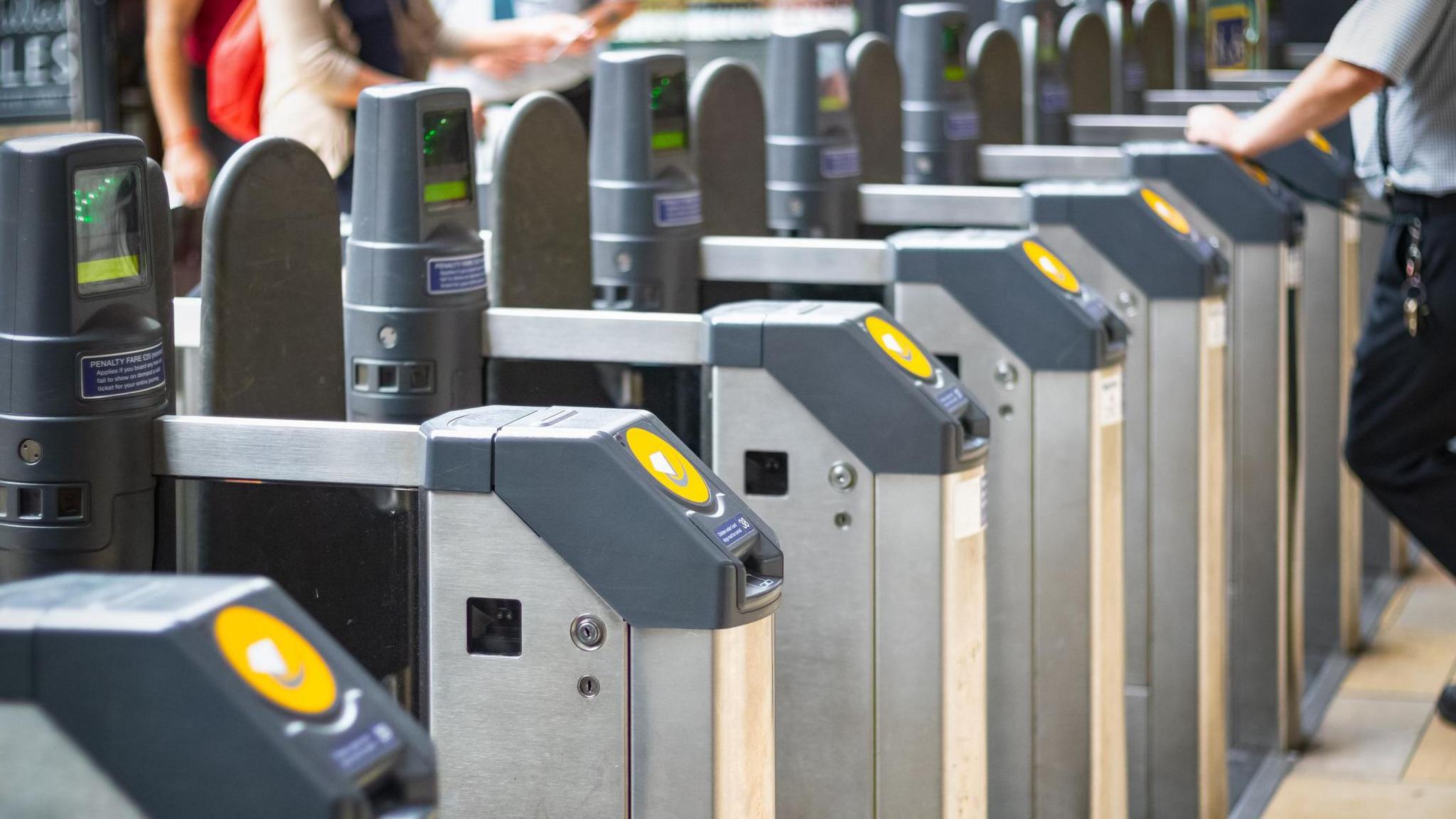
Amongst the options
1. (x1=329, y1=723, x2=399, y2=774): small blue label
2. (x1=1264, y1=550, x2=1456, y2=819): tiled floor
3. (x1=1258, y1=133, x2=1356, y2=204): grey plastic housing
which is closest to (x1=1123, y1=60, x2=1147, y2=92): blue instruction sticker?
(x1=1258, y1=133, x2=1356, y2=204): grey plastic housing

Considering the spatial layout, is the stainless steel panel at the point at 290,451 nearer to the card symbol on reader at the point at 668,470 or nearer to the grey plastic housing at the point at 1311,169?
the card symbol on reader at the point at 668,470

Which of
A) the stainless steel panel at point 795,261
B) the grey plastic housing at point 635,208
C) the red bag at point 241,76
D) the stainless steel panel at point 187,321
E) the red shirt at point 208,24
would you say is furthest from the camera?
the red shirt at point 208,24

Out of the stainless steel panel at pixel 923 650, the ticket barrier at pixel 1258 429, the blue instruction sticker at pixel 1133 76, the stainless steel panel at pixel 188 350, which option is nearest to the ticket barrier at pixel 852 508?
the stainless steel panel at pixel 923 650

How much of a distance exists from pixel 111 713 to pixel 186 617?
63 millimetres

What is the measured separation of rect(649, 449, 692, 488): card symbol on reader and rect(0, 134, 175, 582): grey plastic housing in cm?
45

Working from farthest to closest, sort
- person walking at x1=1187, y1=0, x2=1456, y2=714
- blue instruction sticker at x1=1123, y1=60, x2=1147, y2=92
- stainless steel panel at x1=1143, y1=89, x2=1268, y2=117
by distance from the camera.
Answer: blue instruction sticker at x1=1123, y1=60, x2=1147, y2=92 < stainless steel panel at x1=1143, y1=89, x2=1268, y2=117 < person walking at x1=1187, y1=0, x2=1456, y2=714

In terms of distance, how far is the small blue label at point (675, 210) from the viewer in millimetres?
2662

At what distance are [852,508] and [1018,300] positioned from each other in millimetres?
478

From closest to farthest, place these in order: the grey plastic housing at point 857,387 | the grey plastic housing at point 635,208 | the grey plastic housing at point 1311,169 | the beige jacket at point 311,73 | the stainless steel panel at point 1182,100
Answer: the grey plastic housing at point 857,387, the grey plastic housing at point 635,208, the beige jacket at point 311,73, the grey plastic housing at point 1311,169, the stainless steel panel at point 1182,100

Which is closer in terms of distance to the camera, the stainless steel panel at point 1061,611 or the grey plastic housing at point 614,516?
the grey plastic housing at point 614,516

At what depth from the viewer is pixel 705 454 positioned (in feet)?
6.77

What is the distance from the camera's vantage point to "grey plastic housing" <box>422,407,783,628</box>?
1476mm

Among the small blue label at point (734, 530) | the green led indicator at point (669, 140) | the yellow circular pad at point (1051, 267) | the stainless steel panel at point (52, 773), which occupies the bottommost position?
the stainless steel panel at point (52, 773)

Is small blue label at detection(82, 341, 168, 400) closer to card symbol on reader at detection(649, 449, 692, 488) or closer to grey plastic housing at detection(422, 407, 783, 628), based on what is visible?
grey plastic housing at detection(422, 407, 783, 628)
